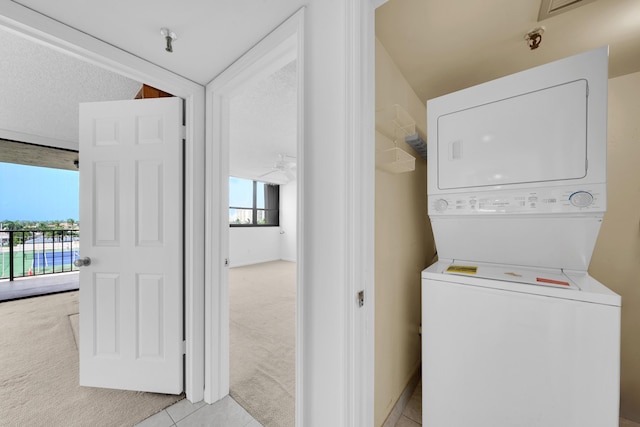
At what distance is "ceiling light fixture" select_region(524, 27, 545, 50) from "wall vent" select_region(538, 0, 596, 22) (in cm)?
10

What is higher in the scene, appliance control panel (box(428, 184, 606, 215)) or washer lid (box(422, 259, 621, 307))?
appliance control panel (box(428, 184, 606, 215))

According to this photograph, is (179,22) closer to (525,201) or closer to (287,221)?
(525,201)

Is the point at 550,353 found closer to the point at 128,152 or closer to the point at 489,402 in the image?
the point at 489,402

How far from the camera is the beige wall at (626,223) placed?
151cm

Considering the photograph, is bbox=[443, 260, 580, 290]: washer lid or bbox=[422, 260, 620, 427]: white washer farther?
bbox=[443, 260, 580, 290]: washer lid

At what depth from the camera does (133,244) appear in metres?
1.65

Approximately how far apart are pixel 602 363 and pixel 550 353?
0.45 ft

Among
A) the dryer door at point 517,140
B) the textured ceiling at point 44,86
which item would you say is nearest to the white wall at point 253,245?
the textured ceiling at point 44,86

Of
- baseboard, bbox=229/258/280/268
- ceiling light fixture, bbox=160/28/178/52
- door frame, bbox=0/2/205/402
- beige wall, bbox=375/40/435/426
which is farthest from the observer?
baseboard, bbox=229/258/280/268

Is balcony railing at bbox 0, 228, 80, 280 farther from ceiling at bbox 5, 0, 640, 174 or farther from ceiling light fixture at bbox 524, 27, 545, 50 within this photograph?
ceiling light fixture at bbox 524, 27, 545, 50

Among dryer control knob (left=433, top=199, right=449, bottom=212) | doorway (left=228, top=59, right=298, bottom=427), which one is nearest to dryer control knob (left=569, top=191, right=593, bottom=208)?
dryer control knob (left=433, top=199, right=449, bottom=212)

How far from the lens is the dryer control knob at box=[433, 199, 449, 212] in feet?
4.37

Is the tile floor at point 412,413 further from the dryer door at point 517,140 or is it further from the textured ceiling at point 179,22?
the textured ceiling at point 179,22

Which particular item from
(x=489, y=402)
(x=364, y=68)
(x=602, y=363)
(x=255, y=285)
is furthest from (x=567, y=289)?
(x=255, y=285)
